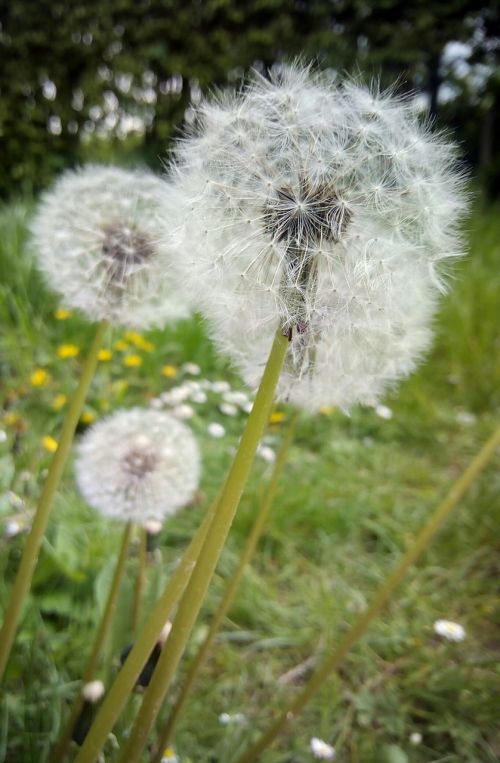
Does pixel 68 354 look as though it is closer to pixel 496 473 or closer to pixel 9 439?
pixel 9 439

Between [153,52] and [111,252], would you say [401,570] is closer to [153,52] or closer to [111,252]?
[111,252]

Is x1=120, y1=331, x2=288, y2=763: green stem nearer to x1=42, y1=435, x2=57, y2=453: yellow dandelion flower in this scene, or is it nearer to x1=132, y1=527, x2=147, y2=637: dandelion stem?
x1=132, y1=527, x2=147, y2=637: dandelion stem

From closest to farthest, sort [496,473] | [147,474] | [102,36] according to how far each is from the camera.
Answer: [147,474] < [496,473] < [102,36]

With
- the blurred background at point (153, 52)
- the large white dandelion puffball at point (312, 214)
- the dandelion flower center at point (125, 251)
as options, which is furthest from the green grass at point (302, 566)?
the blurred background at point (153, 52)

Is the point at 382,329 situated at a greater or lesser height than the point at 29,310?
greater

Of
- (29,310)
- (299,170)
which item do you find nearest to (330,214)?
(299,170)

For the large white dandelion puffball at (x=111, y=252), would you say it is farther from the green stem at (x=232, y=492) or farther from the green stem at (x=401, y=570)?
the green stem at (x=401, y=570)

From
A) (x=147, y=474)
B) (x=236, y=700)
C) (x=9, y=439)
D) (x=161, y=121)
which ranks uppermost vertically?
(x=161, y=121)

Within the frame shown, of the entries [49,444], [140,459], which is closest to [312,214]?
[140,459]
